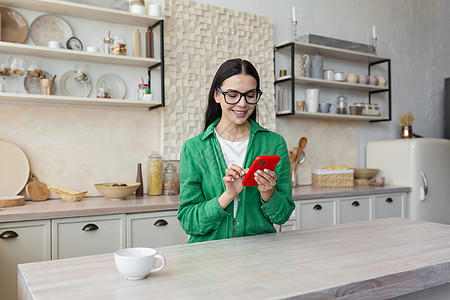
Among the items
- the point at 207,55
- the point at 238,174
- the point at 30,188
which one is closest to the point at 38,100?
the point at 30,188

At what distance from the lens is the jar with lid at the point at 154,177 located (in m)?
3.23

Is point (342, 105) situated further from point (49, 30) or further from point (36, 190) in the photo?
point (36, 190)

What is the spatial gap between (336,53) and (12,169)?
3.20 meters

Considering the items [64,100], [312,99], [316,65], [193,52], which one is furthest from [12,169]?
[316,65]

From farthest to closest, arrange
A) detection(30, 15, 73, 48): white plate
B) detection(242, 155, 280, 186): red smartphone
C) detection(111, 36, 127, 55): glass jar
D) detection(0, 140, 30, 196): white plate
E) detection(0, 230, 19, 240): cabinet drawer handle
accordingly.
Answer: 1. detection(111, 36, 127, 55): glass jar
2. detection(30, 15, 73, 48): white plate
3. detection(0, 140, 30, 196): white plate
4. detection(0, 230, 19, 240): cabinet drawer handle
5. detection(242, 155, 280, 186): red smartphone

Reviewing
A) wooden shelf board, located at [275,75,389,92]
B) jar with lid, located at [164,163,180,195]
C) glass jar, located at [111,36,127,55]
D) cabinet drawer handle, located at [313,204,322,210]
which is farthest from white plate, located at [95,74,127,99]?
cabinet drawer handle, located at [313,204,322,210]

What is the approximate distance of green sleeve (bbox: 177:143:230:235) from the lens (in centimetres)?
166

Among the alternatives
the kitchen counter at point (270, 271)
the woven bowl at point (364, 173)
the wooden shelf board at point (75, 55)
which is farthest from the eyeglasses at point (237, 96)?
the woven bowl at point (364, 173)

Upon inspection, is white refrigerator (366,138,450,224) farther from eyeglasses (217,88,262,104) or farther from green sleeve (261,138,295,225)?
eyeglasses (217,88,262,104)

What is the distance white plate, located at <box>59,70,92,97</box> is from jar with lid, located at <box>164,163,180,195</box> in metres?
0.84

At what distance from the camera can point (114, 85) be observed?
3.28 metres

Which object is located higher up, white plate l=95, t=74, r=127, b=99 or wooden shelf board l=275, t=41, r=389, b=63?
wooden shelf board l=275, t=41, r=389, b=63

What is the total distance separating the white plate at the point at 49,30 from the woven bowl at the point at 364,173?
118 inches

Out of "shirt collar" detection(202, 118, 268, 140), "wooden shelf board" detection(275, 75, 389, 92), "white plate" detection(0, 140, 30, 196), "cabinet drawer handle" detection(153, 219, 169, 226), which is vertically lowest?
"cabinet drawer handle" detection(153, 219, 169, 226)
